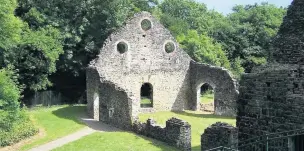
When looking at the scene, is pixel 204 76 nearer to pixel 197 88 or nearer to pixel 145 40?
pixel 197 88

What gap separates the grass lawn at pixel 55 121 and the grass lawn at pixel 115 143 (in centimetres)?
215

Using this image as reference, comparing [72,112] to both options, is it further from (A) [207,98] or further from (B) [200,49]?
(B) [200,49]

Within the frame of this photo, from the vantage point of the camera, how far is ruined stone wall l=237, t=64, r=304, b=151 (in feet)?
42.0

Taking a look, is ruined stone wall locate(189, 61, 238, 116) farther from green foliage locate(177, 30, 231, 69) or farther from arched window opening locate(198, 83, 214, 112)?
green foliage locate(177, 30, 231, 69)

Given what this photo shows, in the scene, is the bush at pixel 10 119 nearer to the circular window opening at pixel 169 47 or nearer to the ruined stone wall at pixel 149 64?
the ruined stone wall at pixel 149 64

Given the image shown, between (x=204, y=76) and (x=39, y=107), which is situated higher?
(x=204, y=76)

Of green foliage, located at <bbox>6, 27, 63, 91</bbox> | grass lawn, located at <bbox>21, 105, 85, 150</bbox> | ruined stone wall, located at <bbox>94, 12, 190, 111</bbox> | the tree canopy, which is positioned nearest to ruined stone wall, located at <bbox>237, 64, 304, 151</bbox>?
grass lawn, located at <bbox>21, 105, 85, 150</bbox>

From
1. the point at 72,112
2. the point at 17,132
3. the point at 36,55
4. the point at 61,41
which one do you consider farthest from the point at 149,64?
the point at 17,132

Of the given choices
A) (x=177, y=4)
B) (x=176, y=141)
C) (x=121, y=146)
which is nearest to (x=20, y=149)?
(x=121, y=146)

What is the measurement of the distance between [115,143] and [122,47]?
13.0 metres

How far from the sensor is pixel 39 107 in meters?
35.9

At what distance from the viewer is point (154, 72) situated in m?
33.8

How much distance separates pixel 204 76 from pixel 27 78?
45.6 ft

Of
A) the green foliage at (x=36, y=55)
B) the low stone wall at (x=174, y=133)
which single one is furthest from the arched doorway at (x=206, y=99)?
the green foliage at (x=36, y=55)
